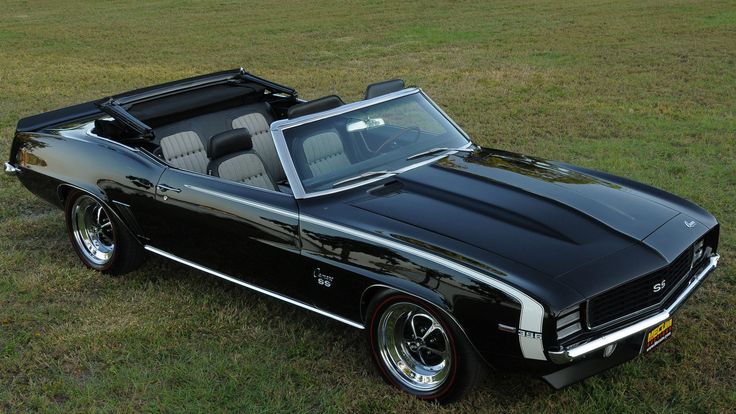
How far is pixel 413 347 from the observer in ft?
14.1

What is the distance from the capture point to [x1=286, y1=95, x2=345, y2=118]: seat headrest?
17.4 ft

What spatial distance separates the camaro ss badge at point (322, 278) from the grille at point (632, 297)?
1.40 metres

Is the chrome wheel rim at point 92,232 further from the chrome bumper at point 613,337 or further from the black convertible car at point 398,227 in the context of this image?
the chrome bumper at point 613,337

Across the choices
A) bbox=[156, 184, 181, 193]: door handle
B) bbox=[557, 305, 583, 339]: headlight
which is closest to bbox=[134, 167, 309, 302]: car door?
bbox=[156, 184, 181, 193]: door handle

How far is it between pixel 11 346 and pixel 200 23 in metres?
19.1

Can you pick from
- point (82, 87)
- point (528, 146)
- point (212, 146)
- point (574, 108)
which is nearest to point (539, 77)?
point (574, 108)

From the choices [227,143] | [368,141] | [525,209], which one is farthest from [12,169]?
[525,209]

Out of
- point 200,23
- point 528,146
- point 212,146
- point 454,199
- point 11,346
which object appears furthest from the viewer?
point 200,23

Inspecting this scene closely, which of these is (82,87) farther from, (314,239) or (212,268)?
(314,239)

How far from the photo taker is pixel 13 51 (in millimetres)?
18469

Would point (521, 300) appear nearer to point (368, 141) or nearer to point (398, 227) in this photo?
point (398, 227)

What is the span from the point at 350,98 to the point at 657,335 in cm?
846

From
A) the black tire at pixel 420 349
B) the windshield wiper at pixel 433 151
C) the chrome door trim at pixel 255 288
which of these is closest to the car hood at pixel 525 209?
the windshield wiper at pixel 433 151

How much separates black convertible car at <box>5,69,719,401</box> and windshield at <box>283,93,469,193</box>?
1 cm
